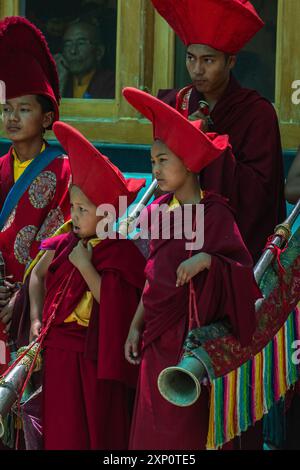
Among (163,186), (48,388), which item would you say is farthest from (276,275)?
(48,388)

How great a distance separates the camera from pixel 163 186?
4.88 metres

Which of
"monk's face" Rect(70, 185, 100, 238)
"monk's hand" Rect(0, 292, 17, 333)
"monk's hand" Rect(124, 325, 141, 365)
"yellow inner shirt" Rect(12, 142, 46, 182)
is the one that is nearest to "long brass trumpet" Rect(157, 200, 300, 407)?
"monk's hand" Rect(124, 325, 141, 365)

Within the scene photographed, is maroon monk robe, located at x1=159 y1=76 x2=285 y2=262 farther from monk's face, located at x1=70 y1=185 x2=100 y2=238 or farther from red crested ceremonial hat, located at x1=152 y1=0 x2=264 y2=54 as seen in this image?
monk's face, located at x1=70 y1=185 x2=100 y2=238

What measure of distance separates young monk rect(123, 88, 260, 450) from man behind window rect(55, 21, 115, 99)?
2.30 m

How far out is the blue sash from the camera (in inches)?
223

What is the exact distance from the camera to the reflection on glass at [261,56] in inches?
268

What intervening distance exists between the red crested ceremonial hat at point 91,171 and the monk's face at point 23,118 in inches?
27.2

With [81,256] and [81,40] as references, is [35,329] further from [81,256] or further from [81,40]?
[81,40]

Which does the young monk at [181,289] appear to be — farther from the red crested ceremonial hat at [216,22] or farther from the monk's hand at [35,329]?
the red crested ceremonial hat at [216,22]

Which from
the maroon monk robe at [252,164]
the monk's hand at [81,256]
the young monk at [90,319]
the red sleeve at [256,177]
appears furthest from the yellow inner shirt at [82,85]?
the monk's hand at [81,256]

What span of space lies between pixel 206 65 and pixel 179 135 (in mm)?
805

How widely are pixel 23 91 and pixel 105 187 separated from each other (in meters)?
0.90

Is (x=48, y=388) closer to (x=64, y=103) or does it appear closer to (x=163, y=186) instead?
(x=163, y=186)

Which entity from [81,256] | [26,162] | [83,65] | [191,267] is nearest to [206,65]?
[26,162]
